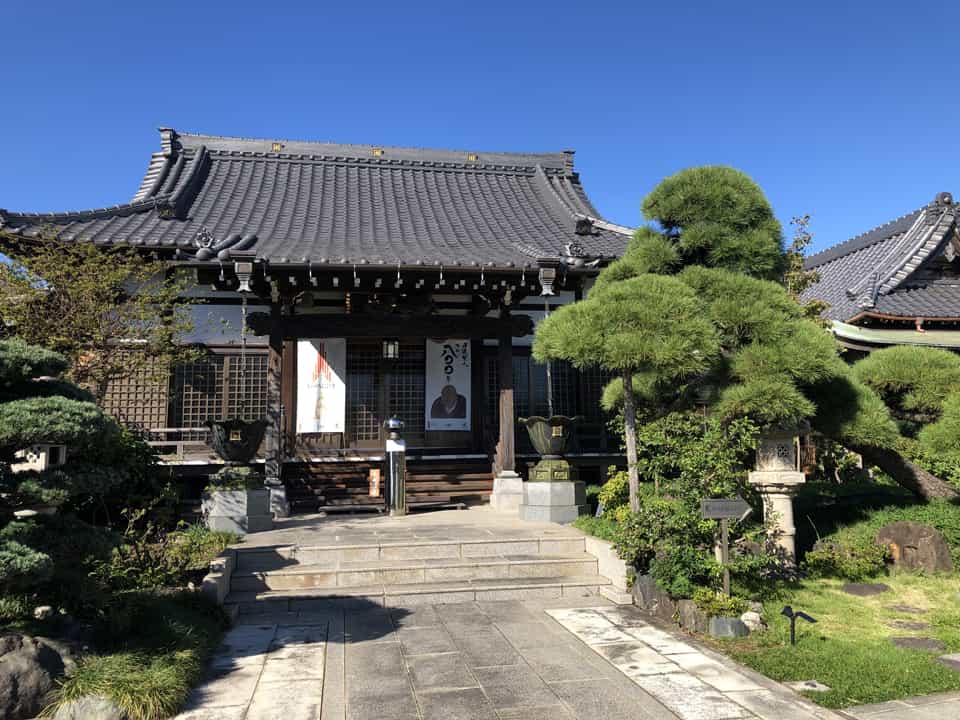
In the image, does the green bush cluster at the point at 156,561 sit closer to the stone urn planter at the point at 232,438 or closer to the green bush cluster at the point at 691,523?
the stone urn planter at the point at 232,438

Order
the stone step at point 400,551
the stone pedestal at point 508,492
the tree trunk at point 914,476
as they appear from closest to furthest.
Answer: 1. the stone step at point 400,551
2. the tree trunk at point 914,476
3. the stone pedestal at point 508,492

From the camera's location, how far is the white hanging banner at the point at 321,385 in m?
12.4

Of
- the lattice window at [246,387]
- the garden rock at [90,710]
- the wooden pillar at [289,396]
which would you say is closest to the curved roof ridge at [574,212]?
the wooden pillar at [289,396]

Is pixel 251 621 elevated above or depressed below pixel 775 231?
below

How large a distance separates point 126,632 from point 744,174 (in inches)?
329

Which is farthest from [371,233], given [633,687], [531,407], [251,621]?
[633,687]

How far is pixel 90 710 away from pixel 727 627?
16.6ft

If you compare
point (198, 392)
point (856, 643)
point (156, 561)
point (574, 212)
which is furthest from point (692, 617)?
point (574, 212)

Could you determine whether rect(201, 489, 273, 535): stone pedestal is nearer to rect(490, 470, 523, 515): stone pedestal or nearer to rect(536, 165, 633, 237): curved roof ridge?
rect(490, 470, 523, 515): stone pedestal

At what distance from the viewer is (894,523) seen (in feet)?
28.2

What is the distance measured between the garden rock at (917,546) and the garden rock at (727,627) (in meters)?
3.82

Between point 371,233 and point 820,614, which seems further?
point 371,233

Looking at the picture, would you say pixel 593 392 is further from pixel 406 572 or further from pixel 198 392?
pixel 198 392

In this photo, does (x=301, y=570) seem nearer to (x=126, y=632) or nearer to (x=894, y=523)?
(x=126, y=632)
